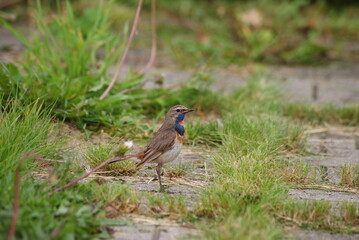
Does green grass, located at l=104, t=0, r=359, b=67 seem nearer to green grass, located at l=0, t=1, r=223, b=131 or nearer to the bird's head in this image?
green grass, located at l=0, t=1, r=223, b=131

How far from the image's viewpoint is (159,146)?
359cm

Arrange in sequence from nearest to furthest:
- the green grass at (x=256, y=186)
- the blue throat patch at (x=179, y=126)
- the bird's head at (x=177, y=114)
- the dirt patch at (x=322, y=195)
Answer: the green grass at (x=256, y=186) < the dirt patch at (x=322, y=195) < the blue throat patch at (x=179, y=126) < the bird's head at (x=177, y=114)

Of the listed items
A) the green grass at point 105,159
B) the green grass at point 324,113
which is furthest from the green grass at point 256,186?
the green grass at point 324,113

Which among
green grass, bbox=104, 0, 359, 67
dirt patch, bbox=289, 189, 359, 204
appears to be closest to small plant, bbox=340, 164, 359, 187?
dirt patch, bbox=289, 189, 359, 204

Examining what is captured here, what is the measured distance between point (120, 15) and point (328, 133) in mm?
6100

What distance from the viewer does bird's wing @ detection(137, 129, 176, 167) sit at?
3574 mm

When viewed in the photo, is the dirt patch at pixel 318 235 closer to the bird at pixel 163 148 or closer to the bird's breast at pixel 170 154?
the bird at pixel 163 148

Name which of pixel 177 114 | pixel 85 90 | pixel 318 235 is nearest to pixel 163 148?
pixel 177 114

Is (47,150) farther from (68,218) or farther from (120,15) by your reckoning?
(120,15)

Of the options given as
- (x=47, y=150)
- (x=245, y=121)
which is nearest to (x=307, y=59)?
(x=245, y=121)

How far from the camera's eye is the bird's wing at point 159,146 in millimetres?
3574

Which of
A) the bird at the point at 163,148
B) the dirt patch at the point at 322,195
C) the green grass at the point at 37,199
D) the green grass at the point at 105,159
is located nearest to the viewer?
the green grass at the point at 37,199

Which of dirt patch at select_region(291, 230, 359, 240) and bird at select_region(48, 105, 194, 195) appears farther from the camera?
bird at select_region(48, 105, 194, 195)

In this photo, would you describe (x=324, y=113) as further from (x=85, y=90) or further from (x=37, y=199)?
(x=37, y=199)
